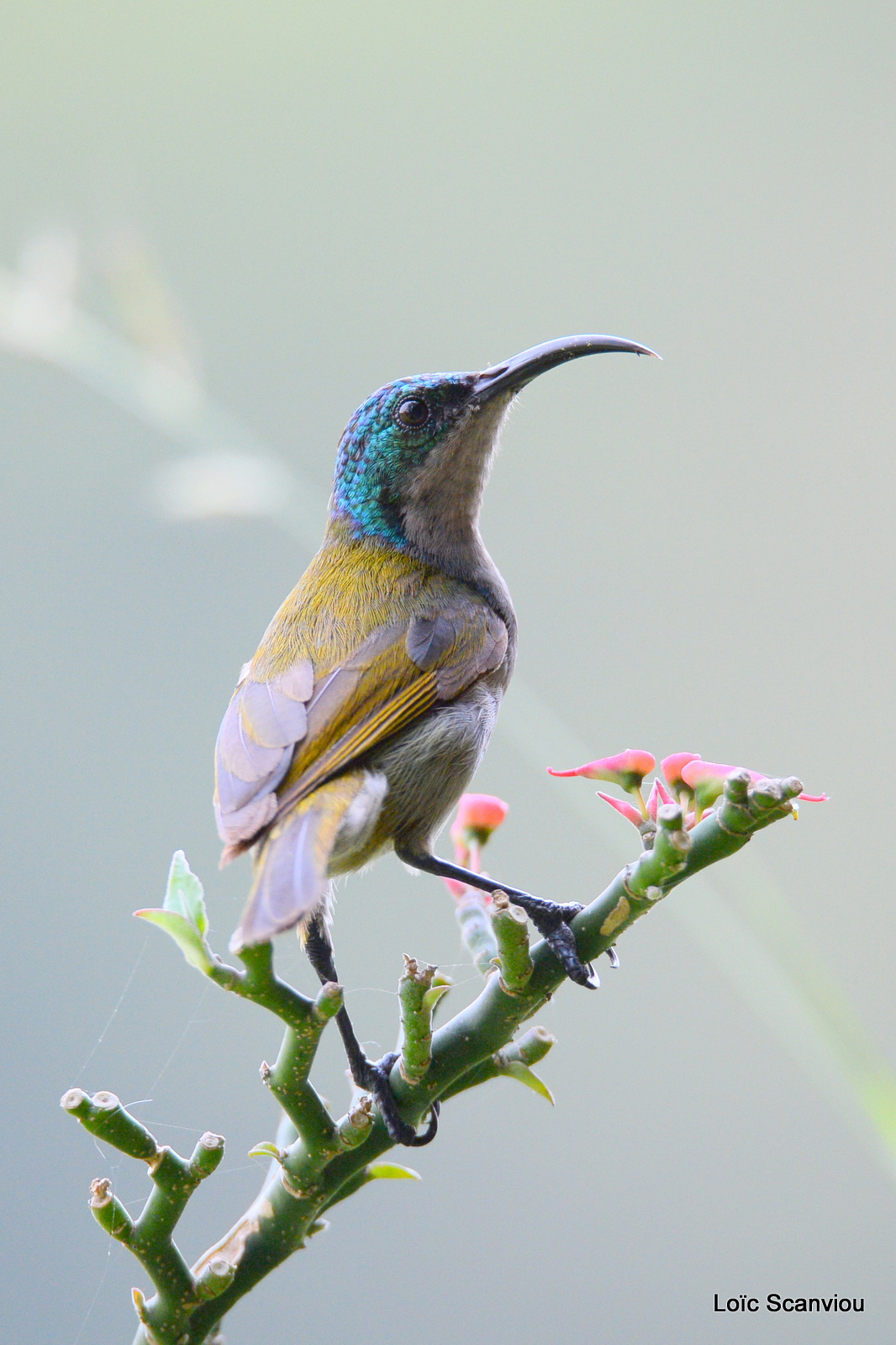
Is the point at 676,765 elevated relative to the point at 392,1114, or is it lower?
elevated

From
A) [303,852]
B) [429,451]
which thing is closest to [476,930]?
[303,852]

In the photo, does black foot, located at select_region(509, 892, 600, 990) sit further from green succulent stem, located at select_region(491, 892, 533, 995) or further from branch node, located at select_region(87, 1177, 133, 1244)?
branch node, located at select_region(87, 1177, 133, 1244)

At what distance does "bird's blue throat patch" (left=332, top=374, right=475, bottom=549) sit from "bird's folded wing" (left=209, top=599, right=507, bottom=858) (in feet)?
0.89

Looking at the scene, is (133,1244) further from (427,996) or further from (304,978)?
(304,978)

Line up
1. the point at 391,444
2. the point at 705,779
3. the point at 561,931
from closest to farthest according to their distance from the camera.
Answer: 1. the point at 705,779
2. the point at 561,931
3. the point at 391,444

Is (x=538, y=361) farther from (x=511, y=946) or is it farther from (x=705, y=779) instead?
(x=511, y=946)

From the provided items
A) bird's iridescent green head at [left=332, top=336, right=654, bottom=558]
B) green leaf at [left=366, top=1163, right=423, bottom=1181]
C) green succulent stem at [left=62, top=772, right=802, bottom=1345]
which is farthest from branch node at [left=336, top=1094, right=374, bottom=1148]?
bird's iridescent green head at [left=332, top=336, right=654, bottom=558]

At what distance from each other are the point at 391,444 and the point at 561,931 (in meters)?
0.99

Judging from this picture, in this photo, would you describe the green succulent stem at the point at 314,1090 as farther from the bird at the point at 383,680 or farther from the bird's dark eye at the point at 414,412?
the bird's dark eye at the point at 414,412

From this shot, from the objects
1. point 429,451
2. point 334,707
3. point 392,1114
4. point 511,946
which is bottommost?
point 392,1114

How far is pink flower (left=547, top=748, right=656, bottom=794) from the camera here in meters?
1.09

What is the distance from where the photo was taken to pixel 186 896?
900 mm

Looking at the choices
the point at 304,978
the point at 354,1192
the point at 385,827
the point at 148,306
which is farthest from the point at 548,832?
the point at 354,1192

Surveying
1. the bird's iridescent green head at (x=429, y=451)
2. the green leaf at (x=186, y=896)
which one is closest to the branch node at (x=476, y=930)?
the green leaf at (x=186, y=896)
